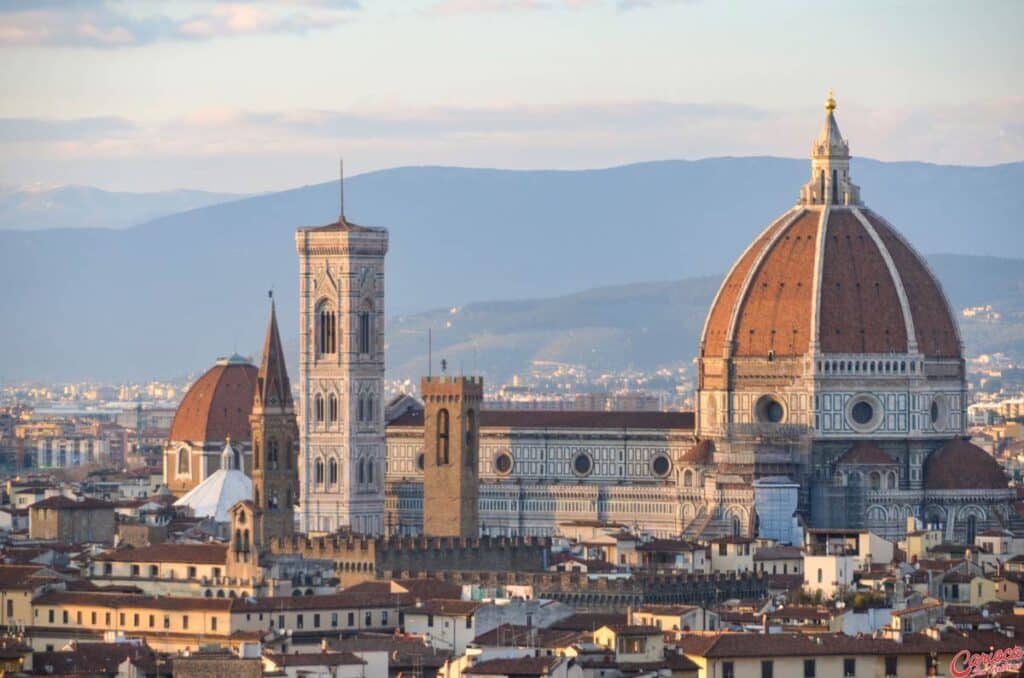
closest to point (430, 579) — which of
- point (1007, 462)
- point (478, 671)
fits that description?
point (478, 671)

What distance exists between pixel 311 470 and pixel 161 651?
184ft

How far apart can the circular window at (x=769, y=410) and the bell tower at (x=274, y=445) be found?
62.0ft

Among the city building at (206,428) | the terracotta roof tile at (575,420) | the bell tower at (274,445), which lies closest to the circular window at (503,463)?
the terracotta roof tile at (575,420)

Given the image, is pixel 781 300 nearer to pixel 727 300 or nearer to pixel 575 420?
pixel 727 300

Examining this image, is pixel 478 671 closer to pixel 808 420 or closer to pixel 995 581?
pixel 995 581

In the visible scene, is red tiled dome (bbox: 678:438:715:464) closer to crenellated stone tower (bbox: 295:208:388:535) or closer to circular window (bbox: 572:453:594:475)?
circular window (bbox: 572:453:594:475)

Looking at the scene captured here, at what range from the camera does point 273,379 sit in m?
128

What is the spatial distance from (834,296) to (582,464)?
453 inches

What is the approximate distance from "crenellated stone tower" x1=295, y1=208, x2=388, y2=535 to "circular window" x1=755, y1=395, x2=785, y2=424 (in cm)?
1324

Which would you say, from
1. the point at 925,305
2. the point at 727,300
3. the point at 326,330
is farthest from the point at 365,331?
the point at 925,305

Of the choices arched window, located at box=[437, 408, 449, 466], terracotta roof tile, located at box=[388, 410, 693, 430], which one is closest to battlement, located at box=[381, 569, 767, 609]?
arched window, located at box=[437, 408, 449, 466]

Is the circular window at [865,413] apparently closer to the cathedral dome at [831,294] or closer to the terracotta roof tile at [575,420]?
the cathedral dome at [831,294]

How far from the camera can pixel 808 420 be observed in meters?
140

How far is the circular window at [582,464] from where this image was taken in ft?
474
